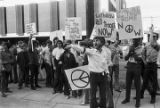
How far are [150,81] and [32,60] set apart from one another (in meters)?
4.27

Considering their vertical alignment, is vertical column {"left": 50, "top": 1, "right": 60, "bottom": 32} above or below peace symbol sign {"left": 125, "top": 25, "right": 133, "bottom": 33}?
above

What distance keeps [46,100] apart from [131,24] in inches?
138

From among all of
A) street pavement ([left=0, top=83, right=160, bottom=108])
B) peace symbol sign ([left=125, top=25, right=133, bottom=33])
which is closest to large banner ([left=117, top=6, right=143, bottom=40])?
peace symbol sign ([left=125, top=25, right=133, bottom=33])

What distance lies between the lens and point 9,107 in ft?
20.6

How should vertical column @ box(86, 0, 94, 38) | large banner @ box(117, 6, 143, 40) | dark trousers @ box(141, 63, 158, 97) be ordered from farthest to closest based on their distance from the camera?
vertical column @ box(86, 0, 94, 38) < dark trousers @ box(141, 63, 158, 97) < large banner @ box(117, 6, 143, 40)

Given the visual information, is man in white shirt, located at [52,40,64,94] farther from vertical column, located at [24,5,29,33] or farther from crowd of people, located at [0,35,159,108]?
vertical column, located at [24,5,29,33]

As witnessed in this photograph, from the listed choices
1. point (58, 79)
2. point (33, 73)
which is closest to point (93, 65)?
point (58, 79)

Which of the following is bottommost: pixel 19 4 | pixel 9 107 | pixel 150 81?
pixel 9 107

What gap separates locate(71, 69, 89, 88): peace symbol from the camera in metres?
5.82

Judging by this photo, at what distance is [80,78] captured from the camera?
5.85 metres

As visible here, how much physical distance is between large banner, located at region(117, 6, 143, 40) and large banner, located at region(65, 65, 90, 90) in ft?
4.68

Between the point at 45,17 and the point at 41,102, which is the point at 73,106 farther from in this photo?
the point at 45,17

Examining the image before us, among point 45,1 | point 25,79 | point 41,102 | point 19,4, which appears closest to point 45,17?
point 45,1

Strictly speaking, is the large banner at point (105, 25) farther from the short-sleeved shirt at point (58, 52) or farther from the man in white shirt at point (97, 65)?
the short-sleeved shirt at point (58, 52)
